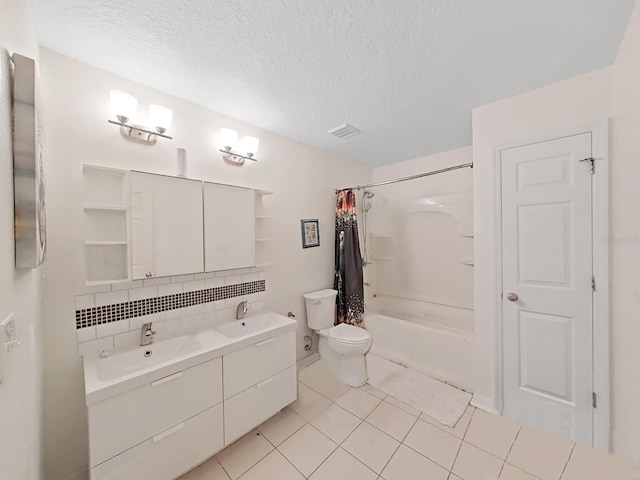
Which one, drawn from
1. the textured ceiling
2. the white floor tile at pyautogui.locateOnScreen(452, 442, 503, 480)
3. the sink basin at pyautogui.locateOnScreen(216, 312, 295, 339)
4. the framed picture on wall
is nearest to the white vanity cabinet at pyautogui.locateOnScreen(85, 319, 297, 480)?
the sink basin at pyautogui.locateOnScreen(216, 312, 295, 339)

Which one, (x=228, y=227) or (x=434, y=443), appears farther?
(x=228, y=227)

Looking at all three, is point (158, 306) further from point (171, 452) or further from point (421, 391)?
point (421, 391)

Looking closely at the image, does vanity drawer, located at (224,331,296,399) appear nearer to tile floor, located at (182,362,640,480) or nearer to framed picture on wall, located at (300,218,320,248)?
tile floor, located at (182,362,640,480)

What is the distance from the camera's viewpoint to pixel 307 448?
1.63 metres

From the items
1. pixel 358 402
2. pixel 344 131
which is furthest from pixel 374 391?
pixel 344 131

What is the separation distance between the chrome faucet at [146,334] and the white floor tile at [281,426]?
→ 41.1 inches

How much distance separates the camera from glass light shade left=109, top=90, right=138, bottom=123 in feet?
4.77

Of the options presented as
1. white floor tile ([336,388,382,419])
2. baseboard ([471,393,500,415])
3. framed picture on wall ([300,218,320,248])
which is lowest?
white floor tile ([336,388,382,419])

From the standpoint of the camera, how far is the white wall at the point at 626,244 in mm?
1259

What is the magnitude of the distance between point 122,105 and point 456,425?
3164 millimetres

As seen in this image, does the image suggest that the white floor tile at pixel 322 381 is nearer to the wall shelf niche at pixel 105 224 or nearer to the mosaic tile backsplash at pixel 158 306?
the mosaic tile backsplash at pixel 158 306

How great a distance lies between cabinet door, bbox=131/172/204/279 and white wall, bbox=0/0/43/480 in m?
0.57

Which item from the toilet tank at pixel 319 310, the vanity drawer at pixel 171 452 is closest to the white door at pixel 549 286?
the toilet tank at pixel 319 310

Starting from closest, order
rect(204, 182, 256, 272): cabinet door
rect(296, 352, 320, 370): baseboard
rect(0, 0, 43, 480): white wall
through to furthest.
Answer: rect(0, 0, 43, 480): white wall < rect(204, 182, 256, 272): cabinet door < rect(296, 352, 320, 370): baseboard
